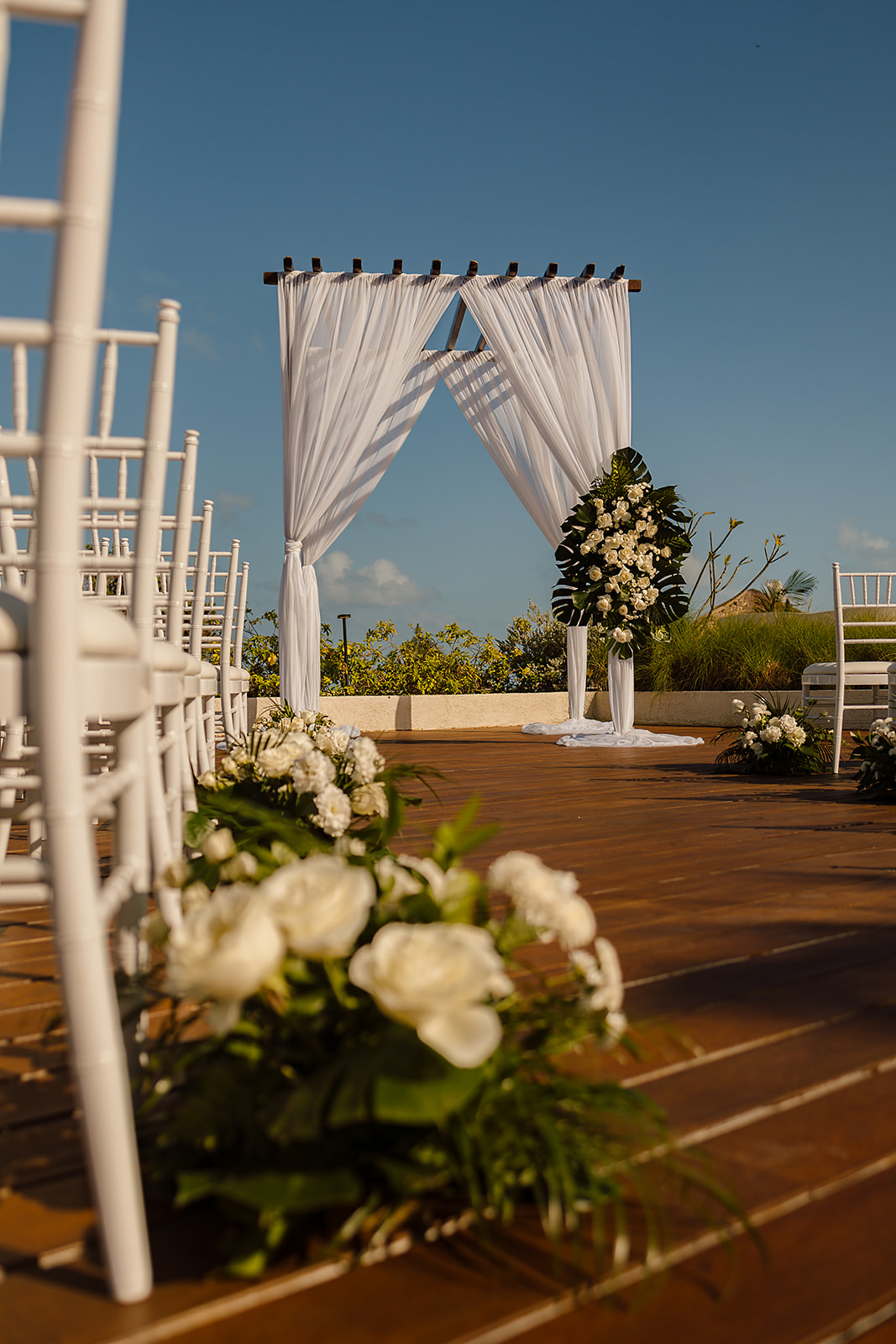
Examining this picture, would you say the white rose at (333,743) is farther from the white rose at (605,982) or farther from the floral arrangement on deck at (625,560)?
the floral arrangement on deck at (625,560)

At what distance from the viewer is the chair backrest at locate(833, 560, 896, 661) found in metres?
4.36

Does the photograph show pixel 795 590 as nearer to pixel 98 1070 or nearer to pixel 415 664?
pixel 415 664

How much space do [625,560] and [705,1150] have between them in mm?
5614

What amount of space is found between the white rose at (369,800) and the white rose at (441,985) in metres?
1.22

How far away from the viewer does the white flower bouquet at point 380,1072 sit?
676mm

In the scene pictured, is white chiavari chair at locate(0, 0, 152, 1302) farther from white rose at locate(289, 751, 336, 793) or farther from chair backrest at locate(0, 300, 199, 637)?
white rose at locate(289, 751, 336, 793)

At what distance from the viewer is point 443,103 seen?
12.7 metres

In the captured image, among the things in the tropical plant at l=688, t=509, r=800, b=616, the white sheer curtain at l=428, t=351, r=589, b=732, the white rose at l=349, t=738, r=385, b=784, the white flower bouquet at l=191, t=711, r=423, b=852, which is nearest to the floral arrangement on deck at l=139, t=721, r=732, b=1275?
→ the white flower bouquet at l=191, t=711, r=423, b=852

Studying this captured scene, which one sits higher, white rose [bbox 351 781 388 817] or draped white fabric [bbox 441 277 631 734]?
draped white fabric [bbox 441 277 631 734]

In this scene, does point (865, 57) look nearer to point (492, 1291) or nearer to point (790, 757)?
point (790, 757)

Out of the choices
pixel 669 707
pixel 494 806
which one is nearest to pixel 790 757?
pixel 494 806

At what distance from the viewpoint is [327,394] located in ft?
21.9

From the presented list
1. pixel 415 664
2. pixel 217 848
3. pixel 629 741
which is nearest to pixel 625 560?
pixel 629 741

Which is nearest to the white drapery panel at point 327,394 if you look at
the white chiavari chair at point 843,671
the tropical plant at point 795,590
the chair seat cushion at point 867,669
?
the white chiavari chair at point 843,671
